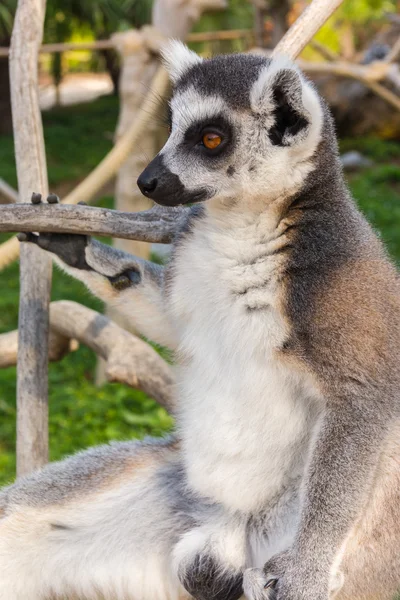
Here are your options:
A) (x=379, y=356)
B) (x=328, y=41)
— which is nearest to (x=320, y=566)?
(x=379, y=356)

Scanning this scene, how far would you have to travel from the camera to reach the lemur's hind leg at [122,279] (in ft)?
9.93

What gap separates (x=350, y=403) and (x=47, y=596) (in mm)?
1313

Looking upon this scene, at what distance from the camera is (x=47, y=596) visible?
283cm

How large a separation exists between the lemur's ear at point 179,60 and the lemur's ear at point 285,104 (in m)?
0.34

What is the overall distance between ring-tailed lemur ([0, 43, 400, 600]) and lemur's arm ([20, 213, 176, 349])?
0.58 feet

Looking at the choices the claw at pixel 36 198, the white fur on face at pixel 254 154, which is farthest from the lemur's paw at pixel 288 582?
the claw at pixel 36 198

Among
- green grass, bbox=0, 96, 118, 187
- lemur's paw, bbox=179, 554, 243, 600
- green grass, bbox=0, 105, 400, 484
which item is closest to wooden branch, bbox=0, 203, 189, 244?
lemur's paw, bbox=179, 554, 243, 600

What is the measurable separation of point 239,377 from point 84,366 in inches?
179

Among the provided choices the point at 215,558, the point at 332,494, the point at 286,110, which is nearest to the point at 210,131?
the point at 286,110

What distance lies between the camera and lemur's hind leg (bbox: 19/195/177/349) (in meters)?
3.03

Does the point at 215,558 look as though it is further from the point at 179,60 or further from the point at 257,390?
the point at 179,60

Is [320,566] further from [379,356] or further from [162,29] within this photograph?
[162,29]

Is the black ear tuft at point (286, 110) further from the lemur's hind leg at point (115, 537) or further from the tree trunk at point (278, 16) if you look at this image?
the tree trunk at point (278, 16)

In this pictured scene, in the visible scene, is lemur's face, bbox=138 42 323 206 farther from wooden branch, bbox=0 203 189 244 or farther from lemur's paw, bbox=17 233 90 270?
lemur's paw, bbox=17 233 90 270
